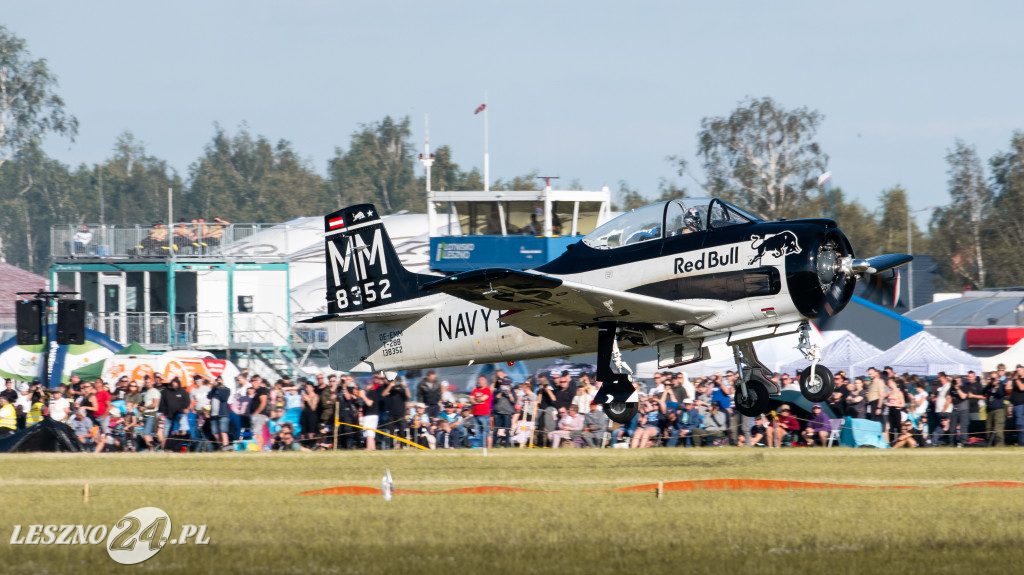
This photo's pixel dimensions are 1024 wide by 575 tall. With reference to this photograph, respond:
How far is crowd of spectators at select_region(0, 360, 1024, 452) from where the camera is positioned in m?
19.2

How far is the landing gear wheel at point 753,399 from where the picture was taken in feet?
51.1

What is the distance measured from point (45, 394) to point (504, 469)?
36.9ft

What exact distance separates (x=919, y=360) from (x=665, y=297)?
12586 mm

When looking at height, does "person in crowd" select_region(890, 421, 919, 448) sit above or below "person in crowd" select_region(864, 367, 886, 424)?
below

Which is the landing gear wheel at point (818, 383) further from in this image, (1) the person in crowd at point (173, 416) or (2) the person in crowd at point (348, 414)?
(1) the person in crowd at point (173, 416)

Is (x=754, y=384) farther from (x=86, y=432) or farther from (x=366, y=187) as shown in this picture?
(x=366, y=187)

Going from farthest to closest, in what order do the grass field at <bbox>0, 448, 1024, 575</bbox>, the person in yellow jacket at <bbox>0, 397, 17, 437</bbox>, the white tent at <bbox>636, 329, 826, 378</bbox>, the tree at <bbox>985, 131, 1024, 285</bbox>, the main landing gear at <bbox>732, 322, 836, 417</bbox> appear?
the tree at <bbox>985, 131, 1024, 285</bbox> → the white tent at <bbox>636, 329, 826, 378</bbox> → the person in yellow jacket at <bbox>0, 397, 17, 437</bbox> → the main landing gear at <bbox>732, 322, 836, 417</bbox> → the grass field at <bbox>0, 448, 1024, 575</bbox>

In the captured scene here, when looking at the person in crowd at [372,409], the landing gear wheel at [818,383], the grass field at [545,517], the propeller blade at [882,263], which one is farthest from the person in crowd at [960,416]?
the person in crowd at [372,409]

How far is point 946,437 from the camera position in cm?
1930

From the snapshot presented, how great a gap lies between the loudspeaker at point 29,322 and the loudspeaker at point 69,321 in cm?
41

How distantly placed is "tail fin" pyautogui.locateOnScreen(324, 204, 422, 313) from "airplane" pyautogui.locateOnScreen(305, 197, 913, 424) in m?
1.00

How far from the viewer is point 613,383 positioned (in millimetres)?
15359

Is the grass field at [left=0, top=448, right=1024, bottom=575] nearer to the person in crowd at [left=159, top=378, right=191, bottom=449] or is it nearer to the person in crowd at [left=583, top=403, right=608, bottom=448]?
the person in crowd at [left=583, top=403, right=608, bottom=448]

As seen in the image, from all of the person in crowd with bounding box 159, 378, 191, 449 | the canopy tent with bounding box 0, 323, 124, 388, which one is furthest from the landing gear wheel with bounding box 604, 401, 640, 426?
the canopy tent with bounding box 0, 323, 124, 388
